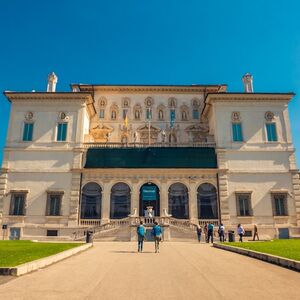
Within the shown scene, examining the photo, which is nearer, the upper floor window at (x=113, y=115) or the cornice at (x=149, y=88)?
the upper floor window at (x=113, y=115)

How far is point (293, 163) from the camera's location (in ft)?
112

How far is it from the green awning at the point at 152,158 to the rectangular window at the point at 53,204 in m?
4.46

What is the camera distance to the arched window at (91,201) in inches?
1297

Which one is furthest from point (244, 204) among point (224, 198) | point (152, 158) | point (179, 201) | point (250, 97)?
point (250, 97)

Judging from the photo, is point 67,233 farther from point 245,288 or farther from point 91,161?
point 245,288

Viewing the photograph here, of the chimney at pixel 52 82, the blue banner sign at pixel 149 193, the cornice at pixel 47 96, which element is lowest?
the blue banner sign at pixel 149 193

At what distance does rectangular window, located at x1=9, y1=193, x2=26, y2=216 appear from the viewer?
106 feet

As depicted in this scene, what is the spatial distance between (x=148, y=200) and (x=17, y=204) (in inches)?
543

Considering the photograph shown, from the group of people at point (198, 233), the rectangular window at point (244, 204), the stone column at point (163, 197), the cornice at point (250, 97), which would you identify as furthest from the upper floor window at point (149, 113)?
the group of people at point (198, 233)

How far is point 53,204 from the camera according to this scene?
32750 mm

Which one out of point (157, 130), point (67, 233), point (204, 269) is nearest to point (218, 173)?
point (157, 130)

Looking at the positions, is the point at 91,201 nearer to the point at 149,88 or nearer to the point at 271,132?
the point at 149,88

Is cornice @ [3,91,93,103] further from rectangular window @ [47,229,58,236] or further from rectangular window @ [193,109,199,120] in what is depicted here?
rectangular window @ [193,109,199,120]

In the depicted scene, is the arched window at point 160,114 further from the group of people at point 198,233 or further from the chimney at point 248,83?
the group of people at point 198,233
